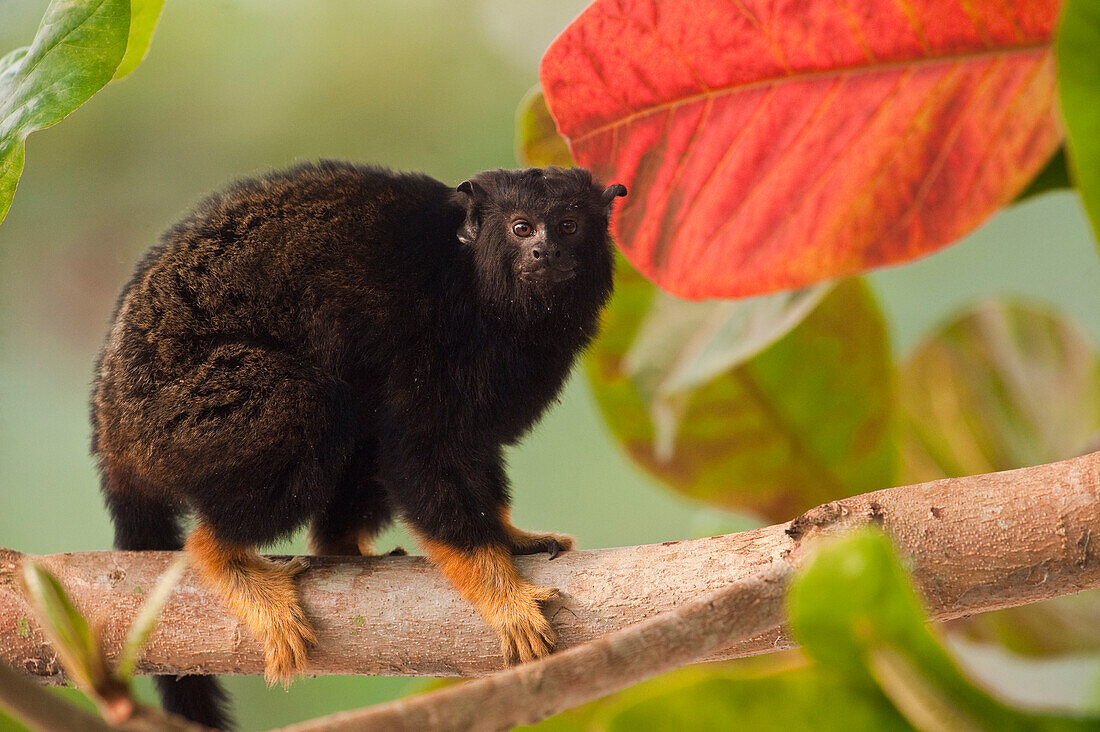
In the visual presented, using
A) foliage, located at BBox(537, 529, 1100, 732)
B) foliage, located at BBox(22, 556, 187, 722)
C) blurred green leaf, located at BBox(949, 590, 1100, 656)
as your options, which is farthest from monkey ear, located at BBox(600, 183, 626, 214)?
blurred green leaf, located at BBox(949, 590, 1100, 656)

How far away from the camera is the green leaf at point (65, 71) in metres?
0.95

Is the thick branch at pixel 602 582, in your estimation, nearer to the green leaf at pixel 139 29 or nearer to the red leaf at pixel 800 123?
the red leaf at pixel 800 123

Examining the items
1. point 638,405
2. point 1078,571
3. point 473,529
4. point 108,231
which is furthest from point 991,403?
point 108,231

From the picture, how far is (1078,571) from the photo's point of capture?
90 cm

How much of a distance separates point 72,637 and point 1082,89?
0.76 meters

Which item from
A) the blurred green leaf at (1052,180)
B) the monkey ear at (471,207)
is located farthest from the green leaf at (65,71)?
the blurred green leaf at (1052,180)

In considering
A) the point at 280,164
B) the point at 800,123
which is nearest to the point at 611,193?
the point at 800,123

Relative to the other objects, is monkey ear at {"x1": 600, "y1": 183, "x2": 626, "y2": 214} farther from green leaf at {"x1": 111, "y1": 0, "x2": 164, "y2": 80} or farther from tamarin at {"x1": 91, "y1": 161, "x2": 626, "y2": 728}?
green leaf at {"x1": 111, "y1": 0, "x2": 164, "y2": 80}

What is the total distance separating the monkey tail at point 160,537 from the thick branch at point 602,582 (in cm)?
9

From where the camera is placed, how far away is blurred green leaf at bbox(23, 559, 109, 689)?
48 cm

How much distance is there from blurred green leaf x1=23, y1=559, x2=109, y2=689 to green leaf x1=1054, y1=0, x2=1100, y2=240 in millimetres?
738

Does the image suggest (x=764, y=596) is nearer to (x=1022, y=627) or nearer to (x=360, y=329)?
(x=360, y=329)

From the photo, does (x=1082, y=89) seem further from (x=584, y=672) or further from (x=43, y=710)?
(x=43, y=710)

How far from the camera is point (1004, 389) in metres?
1.61
